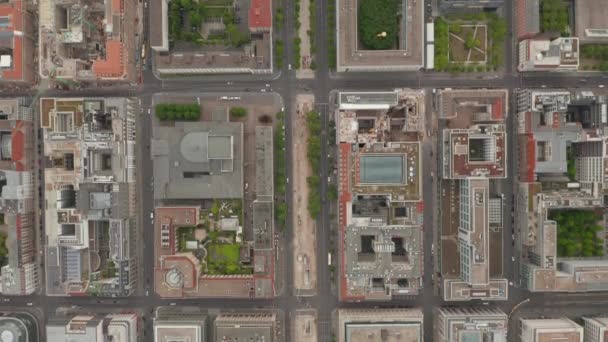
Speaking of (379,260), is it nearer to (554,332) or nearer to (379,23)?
(554,332)

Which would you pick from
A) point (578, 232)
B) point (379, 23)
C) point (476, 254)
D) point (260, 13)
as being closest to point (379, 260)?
point (476, 254)

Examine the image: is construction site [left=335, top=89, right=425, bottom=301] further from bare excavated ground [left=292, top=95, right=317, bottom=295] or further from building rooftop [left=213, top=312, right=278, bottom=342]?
building rooftop [left=213, top=312, right=278, bottom=342]

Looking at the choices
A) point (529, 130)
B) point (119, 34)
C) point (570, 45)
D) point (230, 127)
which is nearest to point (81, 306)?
point (230, 127)

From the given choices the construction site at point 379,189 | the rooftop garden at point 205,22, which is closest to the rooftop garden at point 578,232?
the construction site at point 379,189

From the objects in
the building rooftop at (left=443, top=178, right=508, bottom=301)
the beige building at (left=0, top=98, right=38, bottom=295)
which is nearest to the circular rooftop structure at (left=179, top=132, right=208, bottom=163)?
the beige building at (left=0, top=98, right=38, bottom=295)

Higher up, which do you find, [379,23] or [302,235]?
[379,23]

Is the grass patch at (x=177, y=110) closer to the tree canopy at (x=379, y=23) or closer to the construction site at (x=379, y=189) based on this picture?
the construction site at (x=379, y=189)

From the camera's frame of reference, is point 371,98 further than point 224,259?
No
